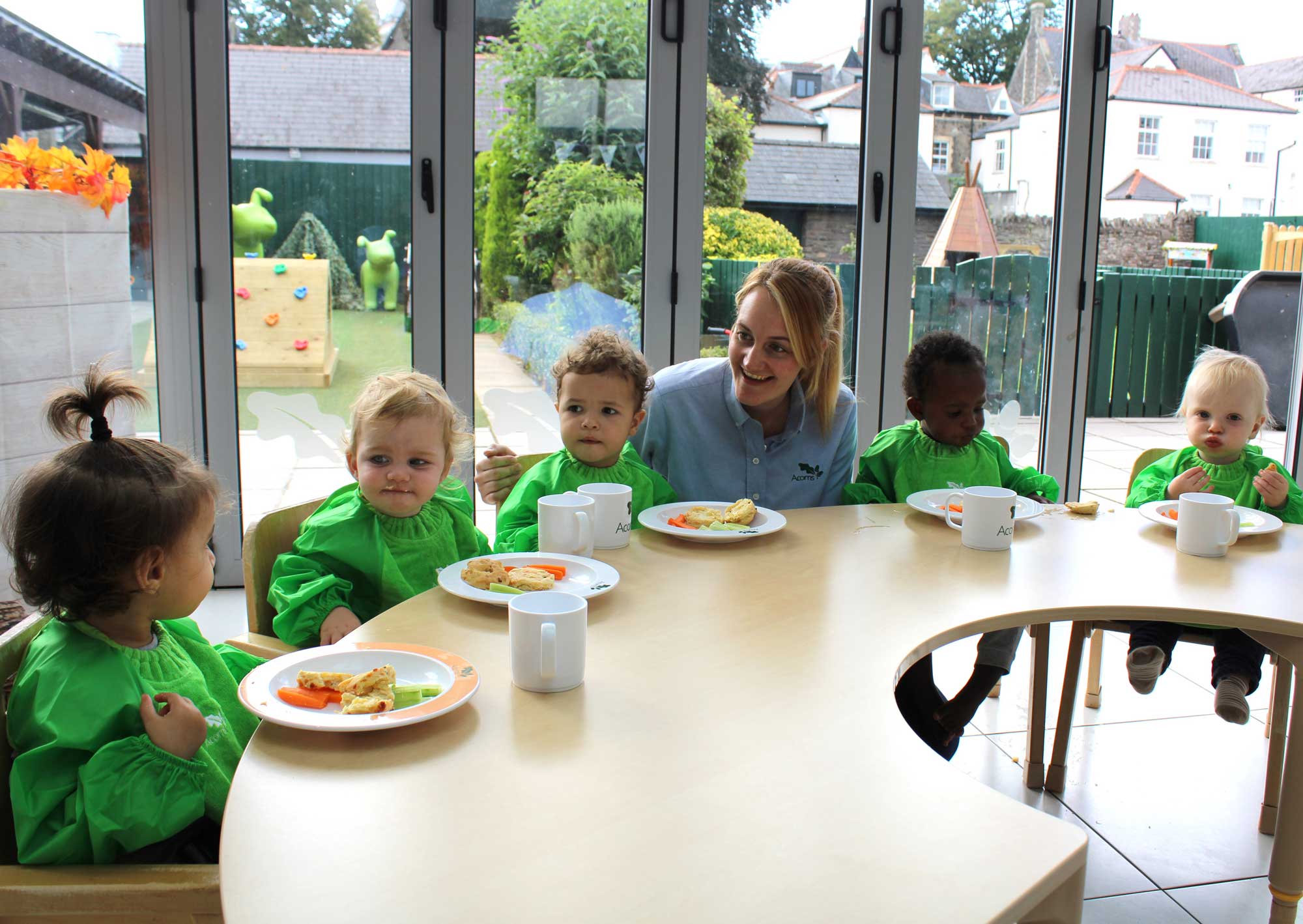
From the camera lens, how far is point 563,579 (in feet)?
4.96

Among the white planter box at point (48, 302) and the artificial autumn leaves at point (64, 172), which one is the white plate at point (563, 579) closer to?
the white planter box at point (48, 302)

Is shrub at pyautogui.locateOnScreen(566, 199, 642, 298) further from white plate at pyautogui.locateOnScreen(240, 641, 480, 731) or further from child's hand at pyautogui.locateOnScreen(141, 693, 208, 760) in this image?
child's hand at pyautogui.locateOnScreen(141, 693, 208, 760)

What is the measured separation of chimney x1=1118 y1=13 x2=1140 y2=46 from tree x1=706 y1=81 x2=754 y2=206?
1559 mm

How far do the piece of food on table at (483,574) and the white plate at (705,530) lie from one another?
0.38m

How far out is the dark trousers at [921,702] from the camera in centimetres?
213

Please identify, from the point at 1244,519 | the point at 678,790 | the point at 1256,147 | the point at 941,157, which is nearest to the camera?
the point at 678,790

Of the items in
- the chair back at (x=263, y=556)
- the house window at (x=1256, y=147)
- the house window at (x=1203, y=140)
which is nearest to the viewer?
the chair back at (x=263, y=556)

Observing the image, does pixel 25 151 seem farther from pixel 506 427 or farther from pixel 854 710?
pixel 854 710

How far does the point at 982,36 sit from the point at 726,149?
114 centimetres

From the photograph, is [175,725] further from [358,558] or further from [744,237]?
[744,237]

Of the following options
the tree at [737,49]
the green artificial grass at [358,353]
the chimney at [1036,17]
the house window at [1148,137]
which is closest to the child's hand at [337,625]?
the green artificial grass at [358,353]

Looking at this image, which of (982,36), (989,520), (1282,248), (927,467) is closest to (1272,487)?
(927,467)

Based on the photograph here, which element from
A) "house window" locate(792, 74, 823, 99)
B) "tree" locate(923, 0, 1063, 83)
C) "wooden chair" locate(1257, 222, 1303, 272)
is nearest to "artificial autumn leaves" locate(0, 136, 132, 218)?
"house window" locate(792, 74, 823, 99)

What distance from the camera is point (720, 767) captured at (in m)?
0.96
